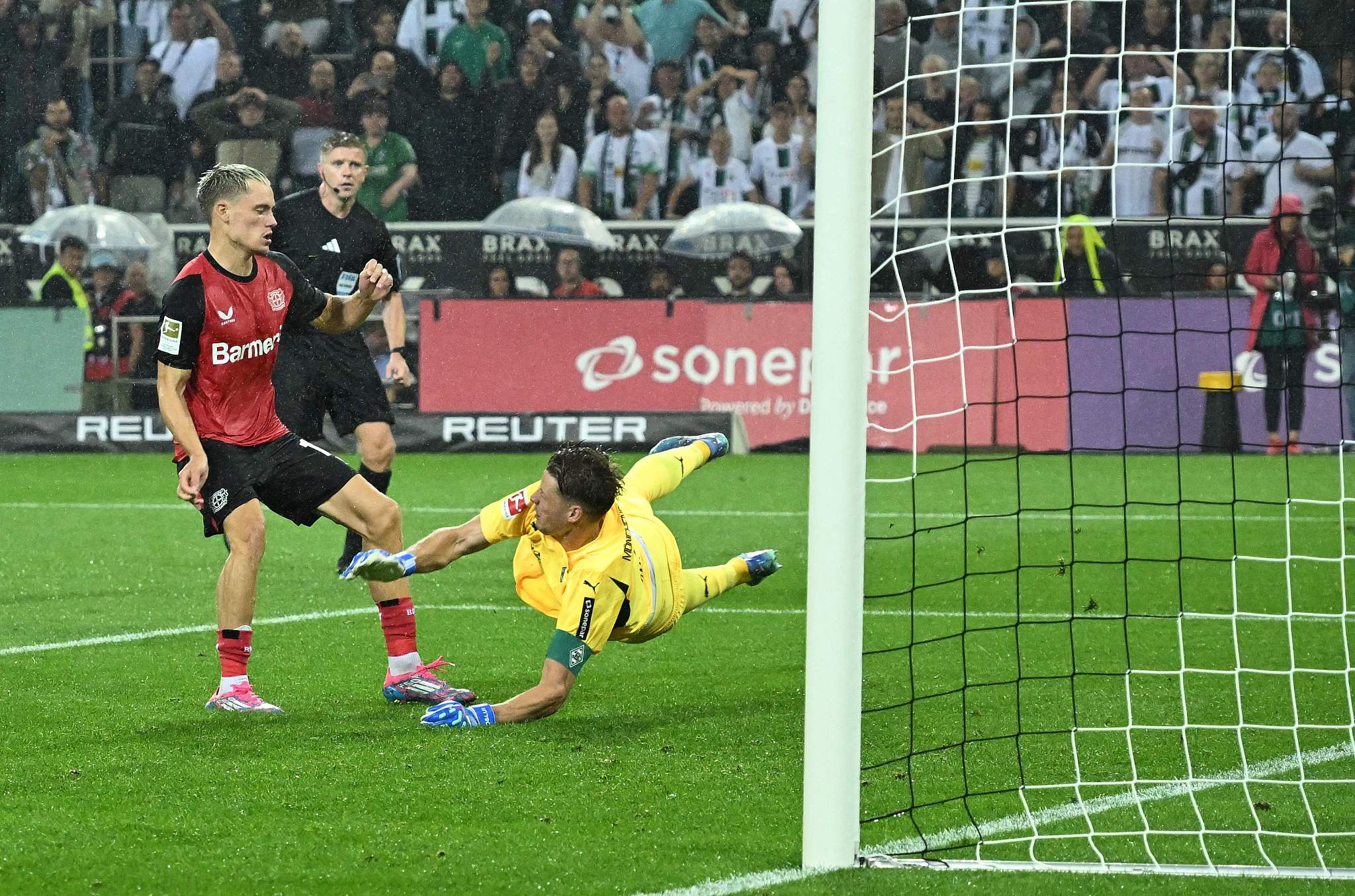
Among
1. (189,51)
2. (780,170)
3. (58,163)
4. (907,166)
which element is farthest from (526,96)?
(58,163)

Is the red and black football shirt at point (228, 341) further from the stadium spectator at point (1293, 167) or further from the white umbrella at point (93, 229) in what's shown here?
the white umbrella at point (93, 229)

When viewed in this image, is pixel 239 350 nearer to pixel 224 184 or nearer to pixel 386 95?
pixel 224 184

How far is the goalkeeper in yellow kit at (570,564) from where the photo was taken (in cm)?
534

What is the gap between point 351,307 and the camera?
616 cm

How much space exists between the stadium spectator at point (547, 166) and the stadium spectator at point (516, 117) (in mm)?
73

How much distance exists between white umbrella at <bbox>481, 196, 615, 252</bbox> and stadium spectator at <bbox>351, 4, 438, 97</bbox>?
96.5 inches

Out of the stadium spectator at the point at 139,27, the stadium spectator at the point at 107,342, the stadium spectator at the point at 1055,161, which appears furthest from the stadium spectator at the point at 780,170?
the stadium spectator at the point at 139,27

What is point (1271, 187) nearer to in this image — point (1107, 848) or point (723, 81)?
point (723, 81)

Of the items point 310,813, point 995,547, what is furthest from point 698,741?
point 995,547

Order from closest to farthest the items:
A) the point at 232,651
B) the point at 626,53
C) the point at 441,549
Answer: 1. the point at 441,549
2. the point at 232,651
3. the point at 626,53

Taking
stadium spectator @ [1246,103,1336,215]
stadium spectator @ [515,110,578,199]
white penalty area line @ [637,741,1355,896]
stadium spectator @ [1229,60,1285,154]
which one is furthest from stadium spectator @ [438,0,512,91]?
white penalty area line @ [637,741,1355,896]

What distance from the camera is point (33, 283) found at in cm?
1833

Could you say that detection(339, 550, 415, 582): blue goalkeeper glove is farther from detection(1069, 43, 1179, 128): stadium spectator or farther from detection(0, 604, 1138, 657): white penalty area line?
detection(1069, 43, 1179, 128): stadium spectator

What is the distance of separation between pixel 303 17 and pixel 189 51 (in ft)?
4.48
